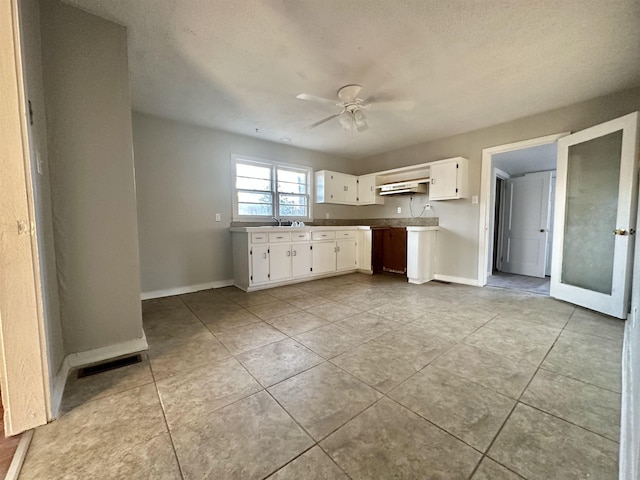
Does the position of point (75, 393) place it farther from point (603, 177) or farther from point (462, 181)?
point (603, 177)

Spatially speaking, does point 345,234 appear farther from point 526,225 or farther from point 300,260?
point 526,225

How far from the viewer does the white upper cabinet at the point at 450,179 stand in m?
3.96

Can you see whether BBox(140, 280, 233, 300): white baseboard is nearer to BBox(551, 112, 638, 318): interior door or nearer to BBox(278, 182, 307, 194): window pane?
BBox(278, 182, 307, 194): window pane

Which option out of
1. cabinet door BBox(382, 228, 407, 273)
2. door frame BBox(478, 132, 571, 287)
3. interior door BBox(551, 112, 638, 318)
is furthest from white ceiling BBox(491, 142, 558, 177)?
cabinet door BBox(382, 228, 407, 273)

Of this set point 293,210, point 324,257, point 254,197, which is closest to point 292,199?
point 293,210

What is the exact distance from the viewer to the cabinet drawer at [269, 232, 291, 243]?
3.83 meters

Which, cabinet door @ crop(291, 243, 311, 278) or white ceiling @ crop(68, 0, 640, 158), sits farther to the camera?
cabinet door @ crop(291, 243, 311, 278)

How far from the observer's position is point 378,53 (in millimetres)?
2146

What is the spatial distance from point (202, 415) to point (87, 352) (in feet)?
3.91

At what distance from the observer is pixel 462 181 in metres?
3.98

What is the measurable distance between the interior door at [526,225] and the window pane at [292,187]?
4359 mm

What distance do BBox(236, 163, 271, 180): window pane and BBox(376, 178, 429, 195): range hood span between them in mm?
2317

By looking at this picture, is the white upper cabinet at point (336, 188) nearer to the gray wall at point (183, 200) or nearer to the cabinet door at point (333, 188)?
the cabinet door at point (333, 188)

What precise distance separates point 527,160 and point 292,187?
4.32 m
